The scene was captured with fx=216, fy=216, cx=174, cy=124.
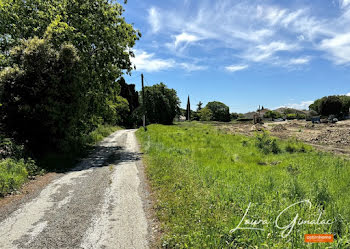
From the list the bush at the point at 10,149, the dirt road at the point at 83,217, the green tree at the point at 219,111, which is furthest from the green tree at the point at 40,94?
the green tree at the point at 219,111

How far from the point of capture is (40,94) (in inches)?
474

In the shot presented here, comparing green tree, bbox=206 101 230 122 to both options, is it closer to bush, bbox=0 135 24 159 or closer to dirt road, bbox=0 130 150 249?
bush, bbox=0 135 24 159

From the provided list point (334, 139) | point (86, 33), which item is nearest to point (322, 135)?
point (334, 139)

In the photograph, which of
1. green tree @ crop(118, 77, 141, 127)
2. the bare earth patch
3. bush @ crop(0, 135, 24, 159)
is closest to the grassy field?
bush @ crop(0, 135, 24, 159)

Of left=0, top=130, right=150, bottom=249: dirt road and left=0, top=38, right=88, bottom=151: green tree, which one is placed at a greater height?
left=0, top=38, right=88, bottom=151: green tree

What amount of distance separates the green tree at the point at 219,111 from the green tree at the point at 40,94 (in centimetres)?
10305

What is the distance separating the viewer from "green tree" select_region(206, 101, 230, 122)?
11319cm

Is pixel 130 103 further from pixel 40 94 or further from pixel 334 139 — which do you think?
pixel 40 94

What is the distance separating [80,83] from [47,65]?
6.48ft

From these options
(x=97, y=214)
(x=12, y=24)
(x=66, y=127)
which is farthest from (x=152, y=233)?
(x=12, y=24)

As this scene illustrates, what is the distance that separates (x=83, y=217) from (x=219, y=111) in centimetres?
11260

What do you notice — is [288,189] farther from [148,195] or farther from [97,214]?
[97,214]

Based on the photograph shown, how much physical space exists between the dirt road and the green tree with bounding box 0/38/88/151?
14.9 feet

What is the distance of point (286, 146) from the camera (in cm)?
1565
